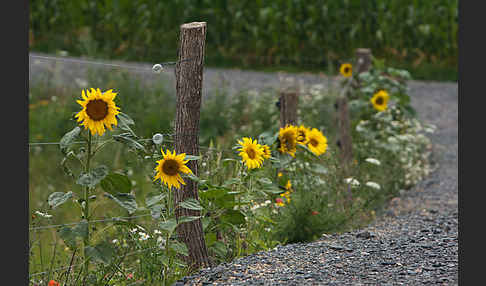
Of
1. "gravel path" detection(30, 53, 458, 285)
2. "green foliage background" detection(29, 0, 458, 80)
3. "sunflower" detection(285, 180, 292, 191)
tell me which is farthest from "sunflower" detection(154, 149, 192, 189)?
"green foliage background" detection(29, 0, 458, 80)

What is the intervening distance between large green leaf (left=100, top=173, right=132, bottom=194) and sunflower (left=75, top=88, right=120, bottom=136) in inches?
9.1

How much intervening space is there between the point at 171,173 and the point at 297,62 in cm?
971

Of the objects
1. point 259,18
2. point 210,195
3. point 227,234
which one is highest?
point 259,18

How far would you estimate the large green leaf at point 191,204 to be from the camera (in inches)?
131

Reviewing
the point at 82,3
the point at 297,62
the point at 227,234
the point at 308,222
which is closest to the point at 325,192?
the point at 308,222

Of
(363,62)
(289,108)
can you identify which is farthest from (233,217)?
(363,62)

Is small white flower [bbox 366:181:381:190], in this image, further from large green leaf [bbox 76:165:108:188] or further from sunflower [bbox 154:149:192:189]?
large green leaf [bbox 76:165:108:188]

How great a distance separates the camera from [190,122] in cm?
360

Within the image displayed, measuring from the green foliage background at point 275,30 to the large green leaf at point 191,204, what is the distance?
9.02 metres

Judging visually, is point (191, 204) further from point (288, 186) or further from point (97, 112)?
point (288, 186)

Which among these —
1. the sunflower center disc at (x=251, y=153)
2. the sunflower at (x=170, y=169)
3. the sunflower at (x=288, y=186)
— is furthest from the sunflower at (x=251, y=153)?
the sunflower at (x=288, y=186)

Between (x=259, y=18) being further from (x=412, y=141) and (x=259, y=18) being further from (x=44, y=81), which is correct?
(x=412, y=141)

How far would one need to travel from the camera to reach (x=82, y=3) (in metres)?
13.9

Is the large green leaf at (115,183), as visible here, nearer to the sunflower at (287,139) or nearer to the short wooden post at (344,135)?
the sunflower at (287,139)
